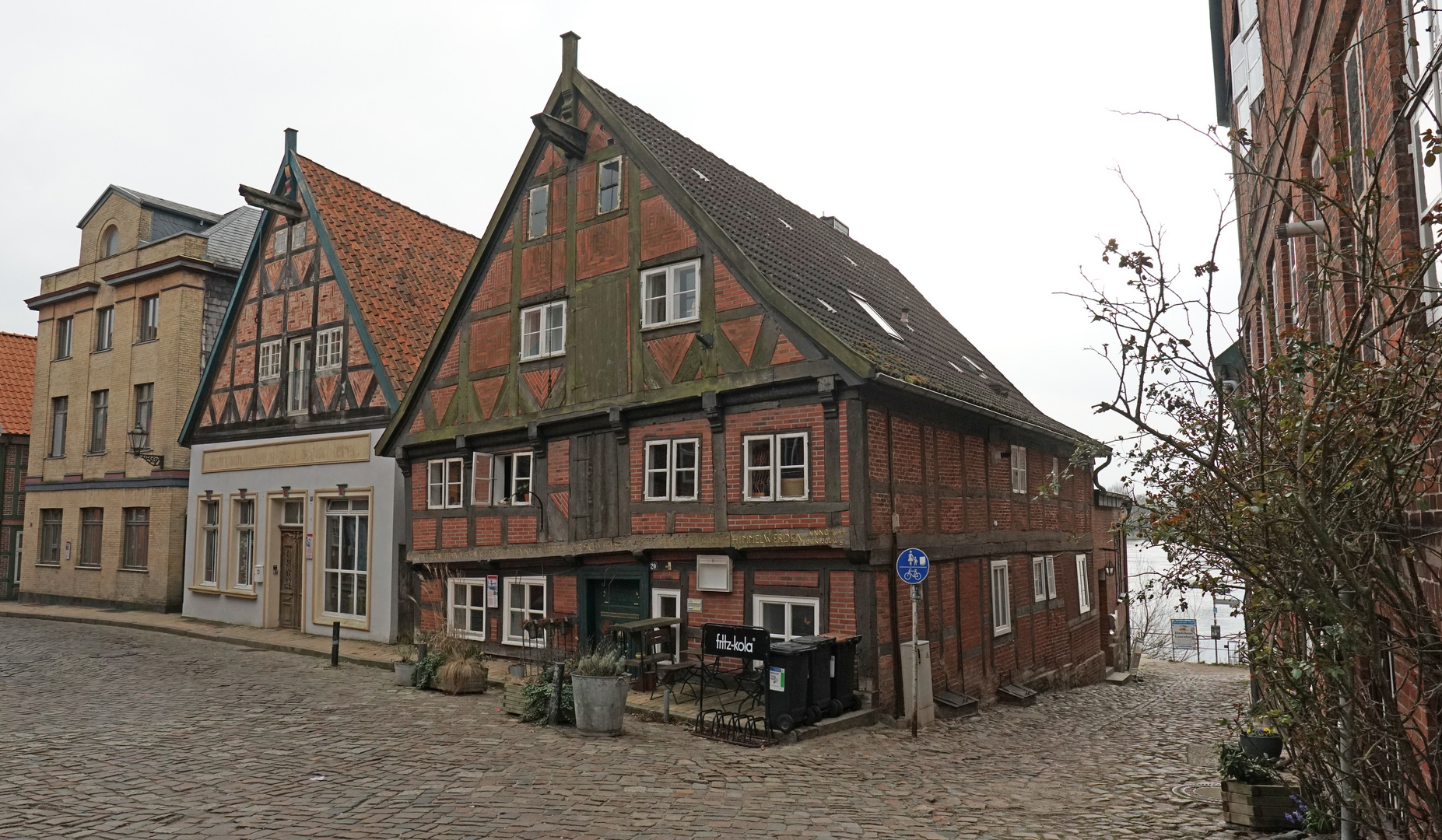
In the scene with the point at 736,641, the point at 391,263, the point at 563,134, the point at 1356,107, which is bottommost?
the point at 736,641

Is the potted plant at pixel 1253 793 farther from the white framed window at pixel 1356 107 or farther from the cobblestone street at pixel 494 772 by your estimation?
the white framed window at pixel 1356 107

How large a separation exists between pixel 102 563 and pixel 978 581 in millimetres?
24269

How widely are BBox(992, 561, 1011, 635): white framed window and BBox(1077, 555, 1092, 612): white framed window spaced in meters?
5.25

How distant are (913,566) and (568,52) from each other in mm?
10848

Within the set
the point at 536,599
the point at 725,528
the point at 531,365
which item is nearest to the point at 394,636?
the point at 536,599

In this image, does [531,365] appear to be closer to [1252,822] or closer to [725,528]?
[725,528]

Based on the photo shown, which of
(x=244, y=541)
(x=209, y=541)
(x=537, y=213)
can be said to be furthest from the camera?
(x=209, y=541)

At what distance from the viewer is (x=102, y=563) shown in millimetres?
27500

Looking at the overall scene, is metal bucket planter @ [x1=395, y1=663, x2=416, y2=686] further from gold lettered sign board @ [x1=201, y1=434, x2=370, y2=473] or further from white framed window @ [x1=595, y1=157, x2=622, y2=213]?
white framed window @ [x1=595, y1=157, x2=622, y2=213]

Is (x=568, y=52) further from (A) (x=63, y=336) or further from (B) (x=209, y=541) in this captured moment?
(A) (x=63, y=336)

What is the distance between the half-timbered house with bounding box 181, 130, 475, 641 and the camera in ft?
67.8

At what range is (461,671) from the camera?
14.8 metres

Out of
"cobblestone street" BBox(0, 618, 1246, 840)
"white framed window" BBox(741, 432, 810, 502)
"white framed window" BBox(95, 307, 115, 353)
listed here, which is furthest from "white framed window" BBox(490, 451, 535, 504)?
"white framed window" BBox(95, 307, 115, 353)

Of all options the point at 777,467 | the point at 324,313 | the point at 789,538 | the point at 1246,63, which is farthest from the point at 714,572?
the point at 324,313
